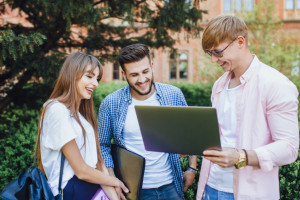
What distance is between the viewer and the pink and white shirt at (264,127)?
162 centimetres

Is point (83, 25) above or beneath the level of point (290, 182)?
above

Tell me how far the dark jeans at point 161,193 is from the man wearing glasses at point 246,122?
293 millimetres

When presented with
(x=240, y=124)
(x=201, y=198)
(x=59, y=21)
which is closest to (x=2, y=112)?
(x=59, y=21)

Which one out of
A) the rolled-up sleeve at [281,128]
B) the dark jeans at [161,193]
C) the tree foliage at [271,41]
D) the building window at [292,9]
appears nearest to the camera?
the rolled-up sleeve at [281,128]

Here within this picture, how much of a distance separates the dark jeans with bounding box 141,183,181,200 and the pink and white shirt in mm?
635

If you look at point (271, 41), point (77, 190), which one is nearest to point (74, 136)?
point (77, 190)

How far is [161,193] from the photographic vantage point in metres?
2.34

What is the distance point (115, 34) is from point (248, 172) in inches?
172

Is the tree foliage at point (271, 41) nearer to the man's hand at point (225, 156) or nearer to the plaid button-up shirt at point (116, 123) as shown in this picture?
the plaid button-up shirt at point (116, 123)

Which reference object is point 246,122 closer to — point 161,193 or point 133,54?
point 161,193

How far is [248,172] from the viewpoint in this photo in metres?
1.80

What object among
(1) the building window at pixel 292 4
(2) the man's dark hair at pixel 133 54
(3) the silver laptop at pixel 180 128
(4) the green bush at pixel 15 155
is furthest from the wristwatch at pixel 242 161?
(1) the building window at pixel 292 4

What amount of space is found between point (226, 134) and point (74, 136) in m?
0.94

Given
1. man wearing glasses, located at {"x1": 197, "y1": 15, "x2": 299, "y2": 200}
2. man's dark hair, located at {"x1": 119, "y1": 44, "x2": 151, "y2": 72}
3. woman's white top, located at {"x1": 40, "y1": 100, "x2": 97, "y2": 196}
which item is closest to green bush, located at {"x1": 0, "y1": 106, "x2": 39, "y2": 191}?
woman's white top, located at {"x1": 40, "y1": 100, "x2": 97, "y2": 196}
